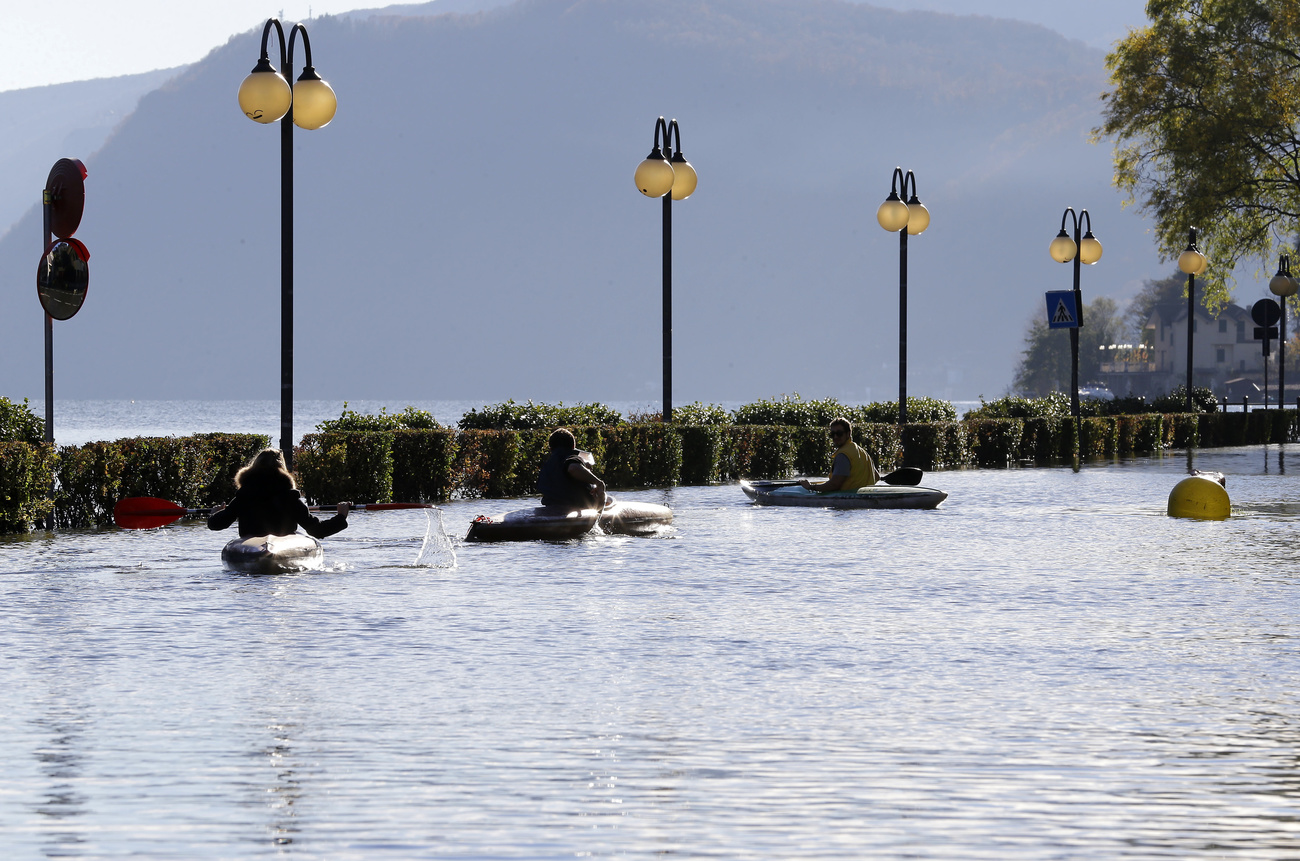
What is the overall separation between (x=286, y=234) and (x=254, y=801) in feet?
39.4

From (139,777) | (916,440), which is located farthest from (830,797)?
(916,440)

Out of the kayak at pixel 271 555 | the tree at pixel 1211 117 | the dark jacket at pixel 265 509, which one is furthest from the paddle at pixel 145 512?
the tree at pixel 1211 117

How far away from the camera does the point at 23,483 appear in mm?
17250

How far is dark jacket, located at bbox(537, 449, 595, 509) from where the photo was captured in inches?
679

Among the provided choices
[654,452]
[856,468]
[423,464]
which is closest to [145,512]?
[423,464]

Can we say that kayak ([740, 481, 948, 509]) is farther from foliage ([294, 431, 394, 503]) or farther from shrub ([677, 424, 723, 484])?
shrub ([677, 424, 723, 484])

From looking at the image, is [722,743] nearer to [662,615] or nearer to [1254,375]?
[662,615]

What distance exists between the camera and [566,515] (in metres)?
17.0

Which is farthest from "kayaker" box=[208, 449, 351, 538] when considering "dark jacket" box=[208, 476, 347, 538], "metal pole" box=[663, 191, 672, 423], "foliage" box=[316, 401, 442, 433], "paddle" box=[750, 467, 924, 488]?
"metal pole" box=[663, 191, 672, 423]

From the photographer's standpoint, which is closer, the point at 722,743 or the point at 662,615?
the point at 722,743

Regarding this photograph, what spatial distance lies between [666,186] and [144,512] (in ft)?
36.7

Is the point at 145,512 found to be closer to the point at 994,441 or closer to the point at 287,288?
the point at 287,288

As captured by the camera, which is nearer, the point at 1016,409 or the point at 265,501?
the point at 265,501

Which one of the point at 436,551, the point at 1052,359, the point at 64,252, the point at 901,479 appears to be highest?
the point at 1052,359
